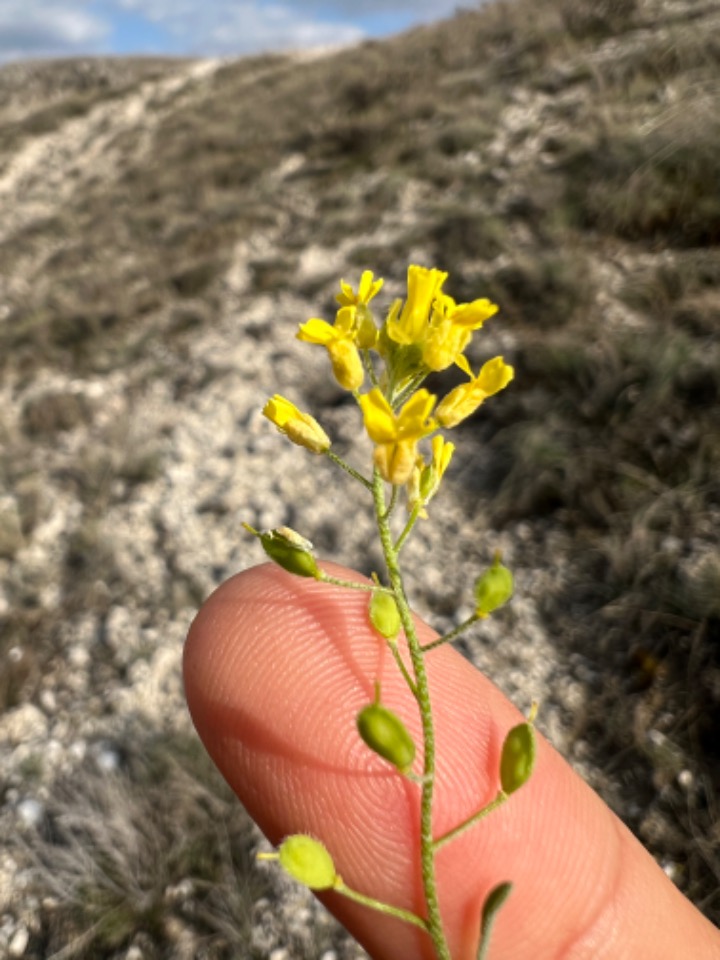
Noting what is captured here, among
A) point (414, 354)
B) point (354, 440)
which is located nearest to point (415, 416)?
point (414, 354)

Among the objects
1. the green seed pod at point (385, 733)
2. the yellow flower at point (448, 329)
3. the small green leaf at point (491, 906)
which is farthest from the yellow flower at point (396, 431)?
the small green leaf at point (491, 906)

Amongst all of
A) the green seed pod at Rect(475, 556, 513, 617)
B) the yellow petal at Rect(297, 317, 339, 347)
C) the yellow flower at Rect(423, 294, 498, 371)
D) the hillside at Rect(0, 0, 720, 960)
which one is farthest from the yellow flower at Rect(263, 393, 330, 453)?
the hillside at Rect(0, 0, 720, 960)

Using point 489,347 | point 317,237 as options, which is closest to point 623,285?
point 489,347

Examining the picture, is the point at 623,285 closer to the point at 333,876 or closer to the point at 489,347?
the point at 489,347

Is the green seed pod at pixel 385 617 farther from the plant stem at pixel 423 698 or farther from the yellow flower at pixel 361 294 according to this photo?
the yellow flower at pixel 361 294

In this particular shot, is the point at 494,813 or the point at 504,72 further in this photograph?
the point at 504,72

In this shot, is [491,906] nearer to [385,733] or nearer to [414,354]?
[385,733]

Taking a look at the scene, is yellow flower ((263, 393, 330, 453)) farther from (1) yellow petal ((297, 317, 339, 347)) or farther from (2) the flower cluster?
(1) yellow petal ((297, 317, 339, 347))
